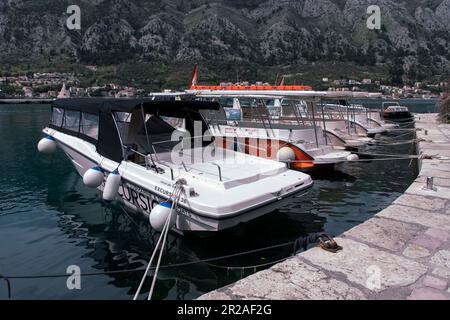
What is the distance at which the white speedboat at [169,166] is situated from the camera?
646 cm

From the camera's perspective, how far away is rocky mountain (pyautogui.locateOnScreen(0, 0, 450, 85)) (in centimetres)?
14988

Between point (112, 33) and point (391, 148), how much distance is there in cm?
16063

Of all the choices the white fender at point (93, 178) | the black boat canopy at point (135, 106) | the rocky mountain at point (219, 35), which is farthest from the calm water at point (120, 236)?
the rocky mountain at point (219, 35)

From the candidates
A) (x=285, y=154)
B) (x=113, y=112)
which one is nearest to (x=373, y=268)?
(x=113, y=112)

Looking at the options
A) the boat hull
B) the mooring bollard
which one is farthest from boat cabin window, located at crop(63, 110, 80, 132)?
the mooring bollard

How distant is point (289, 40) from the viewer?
6245 inches

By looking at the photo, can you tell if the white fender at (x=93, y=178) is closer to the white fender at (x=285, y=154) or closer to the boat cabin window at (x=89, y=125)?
the boat cabin window at (x=89, y=125)

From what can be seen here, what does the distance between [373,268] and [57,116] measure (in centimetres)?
1143

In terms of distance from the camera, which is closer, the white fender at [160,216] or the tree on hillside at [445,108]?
the white fender at [160,216]

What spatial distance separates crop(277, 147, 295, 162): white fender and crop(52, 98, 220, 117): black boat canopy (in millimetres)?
3734

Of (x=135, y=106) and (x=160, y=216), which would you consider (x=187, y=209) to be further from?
(x=135, y=106)
